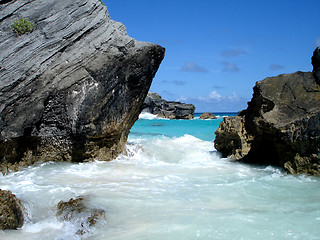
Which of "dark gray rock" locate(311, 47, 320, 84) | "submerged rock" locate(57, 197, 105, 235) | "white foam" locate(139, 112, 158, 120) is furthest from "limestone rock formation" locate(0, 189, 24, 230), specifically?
"white foam" locate(139, 112, 158, 120)

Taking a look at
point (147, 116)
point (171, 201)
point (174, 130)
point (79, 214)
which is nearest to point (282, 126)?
point (171, 201)

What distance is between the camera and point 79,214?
174 inches

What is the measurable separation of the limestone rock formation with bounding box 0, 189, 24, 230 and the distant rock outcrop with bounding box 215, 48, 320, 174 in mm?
6710

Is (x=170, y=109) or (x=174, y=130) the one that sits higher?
(x=170, y=109)

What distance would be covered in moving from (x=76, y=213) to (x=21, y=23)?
6.77m

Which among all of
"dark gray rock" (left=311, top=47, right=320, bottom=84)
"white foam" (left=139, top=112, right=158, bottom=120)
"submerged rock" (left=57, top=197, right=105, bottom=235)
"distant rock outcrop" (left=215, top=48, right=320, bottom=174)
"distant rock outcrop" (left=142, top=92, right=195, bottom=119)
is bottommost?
"submerged rock" (left=57, top=197, right=105, bottom=235)

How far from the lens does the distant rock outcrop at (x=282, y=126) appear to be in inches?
299

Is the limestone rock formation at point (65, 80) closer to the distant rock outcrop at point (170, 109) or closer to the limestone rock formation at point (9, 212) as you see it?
the limestone rock formation at point (9, 212)

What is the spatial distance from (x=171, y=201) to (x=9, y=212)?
2703mm

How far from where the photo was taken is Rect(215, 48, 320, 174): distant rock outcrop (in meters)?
7.59

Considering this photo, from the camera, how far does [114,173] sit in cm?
770

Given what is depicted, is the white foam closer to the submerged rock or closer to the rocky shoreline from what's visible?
the rocky shoreline

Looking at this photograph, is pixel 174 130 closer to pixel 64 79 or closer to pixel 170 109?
pixel 64 79

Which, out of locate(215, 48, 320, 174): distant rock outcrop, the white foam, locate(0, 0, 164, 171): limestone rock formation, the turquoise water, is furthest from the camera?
the white foam
